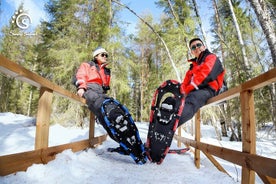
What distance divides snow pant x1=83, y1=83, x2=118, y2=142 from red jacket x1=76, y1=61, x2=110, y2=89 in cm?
11

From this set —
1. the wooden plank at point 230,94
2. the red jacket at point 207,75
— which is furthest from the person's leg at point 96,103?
the wooden plank at point 230,94

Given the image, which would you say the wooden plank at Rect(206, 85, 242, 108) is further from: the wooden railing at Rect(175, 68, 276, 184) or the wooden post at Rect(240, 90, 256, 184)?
the wooden post at Rect(240, 90, 256, 184)

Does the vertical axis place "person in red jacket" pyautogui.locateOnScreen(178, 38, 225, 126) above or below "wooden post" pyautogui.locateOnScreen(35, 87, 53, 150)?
above

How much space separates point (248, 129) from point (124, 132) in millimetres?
1592

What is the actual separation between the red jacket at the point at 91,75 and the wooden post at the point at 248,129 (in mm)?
2290

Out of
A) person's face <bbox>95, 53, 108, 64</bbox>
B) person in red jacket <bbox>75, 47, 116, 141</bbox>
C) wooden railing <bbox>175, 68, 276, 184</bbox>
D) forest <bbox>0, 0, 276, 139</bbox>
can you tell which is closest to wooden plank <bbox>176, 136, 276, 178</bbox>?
wooden railing <bbox>175, 68, 276, 184</bbox>

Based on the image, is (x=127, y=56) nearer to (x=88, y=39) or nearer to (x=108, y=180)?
(x=88, y=39)

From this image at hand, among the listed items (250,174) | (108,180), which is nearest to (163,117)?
(108,180)

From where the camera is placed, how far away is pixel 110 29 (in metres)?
9.46

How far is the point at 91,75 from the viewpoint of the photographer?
378cm

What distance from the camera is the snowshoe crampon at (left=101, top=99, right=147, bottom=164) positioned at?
3004mm

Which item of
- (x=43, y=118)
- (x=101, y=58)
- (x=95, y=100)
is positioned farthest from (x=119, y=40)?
(x=43, y=118)

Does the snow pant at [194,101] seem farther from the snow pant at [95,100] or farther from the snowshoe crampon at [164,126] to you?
the snow pant at [95,100]

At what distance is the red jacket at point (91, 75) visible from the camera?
3558 millimetres
